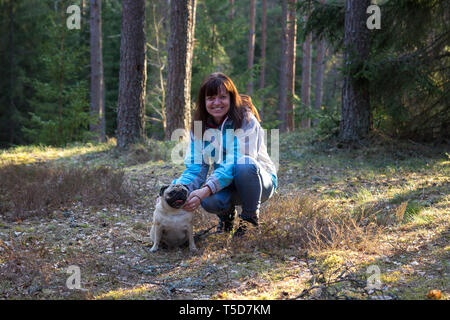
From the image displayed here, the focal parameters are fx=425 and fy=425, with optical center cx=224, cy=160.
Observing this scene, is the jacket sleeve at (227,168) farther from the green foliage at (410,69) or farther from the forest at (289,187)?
the green foliage at (410,69)

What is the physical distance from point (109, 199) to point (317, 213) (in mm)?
3129

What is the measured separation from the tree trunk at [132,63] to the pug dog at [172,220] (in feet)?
20.9

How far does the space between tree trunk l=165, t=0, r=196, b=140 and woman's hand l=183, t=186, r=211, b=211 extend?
7.88 metres

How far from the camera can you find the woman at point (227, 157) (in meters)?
4.18

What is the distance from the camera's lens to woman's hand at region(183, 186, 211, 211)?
3.98 m

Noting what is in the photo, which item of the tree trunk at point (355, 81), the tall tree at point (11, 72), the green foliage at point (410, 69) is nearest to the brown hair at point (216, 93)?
the green foliage at point (410, 69)

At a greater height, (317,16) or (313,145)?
(317,16)

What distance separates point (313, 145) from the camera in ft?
33.7

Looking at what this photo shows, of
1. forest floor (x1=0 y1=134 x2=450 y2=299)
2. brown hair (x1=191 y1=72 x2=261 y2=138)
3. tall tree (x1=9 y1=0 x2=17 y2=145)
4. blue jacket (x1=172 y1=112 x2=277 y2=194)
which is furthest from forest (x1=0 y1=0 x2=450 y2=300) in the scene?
tall tree (x1=9 y1=0 x2=17 y2=145)

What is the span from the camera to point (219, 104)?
14.2ft

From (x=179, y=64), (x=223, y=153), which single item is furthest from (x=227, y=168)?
(x=179, y=64)
